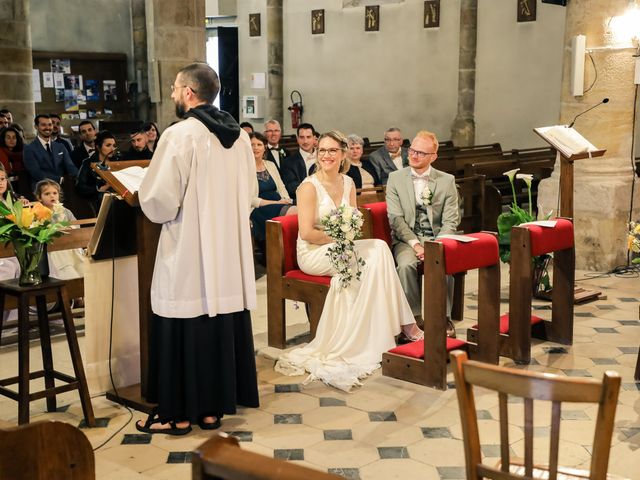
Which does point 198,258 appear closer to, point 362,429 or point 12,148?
point 362,429

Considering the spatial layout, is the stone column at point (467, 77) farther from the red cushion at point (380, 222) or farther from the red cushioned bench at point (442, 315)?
the red cushioned bench at point (442, 315)

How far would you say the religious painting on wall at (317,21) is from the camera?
1736cm

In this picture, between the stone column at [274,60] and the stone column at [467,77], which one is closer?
the stone column at [467,77]

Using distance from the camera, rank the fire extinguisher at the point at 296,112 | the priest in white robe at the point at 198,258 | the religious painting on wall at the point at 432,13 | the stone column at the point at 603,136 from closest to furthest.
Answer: the priest in white robe at the point at 198,258, the stone column at the point at 603,136, the religious painting on wall at the point at 432,13, the fire extinguisher at the point at 296,112

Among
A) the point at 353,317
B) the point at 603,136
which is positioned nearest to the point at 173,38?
the point at 603,136

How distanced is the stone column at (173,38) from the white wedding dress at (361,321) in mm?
5161

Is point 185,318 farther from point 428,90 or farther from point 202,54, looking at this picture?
point 428,90

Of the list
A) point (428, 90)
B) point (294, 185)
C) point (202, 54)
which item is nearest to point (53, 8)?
point (428, 90)

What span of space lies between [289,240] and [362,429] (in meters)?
1.64

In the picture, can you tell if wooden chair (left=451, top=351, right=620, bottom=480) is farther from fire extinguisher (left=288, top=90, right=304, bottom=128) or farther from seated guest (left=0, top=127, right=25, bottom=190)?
fire extinguisher (left=288, top=90, right=304, bottom=128)

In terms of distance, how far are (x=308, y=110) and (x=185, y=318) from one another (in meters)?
14.3

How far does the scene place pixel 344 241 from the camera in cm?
501

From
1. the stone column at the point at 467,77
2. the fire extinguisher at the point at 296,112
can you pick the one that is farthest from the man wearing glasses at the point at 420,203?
the fire extinguisher at the point at 296,112

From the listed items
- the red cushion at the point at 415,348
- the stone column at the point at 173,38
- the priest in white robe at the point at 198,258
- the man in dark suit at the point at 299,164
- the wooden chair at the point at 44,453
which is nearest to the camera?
the wooden chair at the point at 44,453
